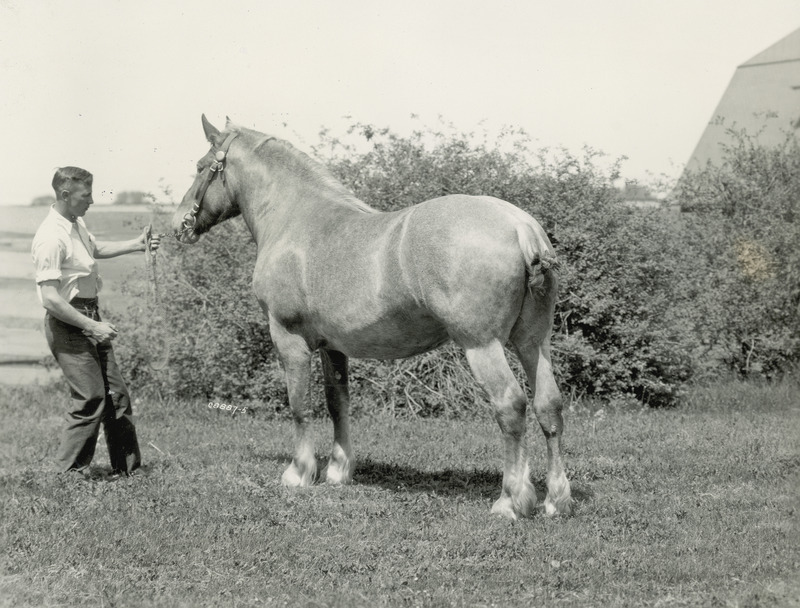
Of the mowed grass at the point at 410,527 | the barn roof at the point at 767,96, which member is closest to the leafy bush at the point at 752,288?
the barn roof at the point at 767,96

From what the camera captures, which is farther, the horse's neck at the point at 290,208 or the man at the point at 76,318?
the horse's neck at the point at 290,208

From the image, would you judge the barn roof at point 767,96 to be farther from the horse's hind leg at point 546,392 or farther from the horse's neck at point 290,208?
the horse's hind leg at point 546,392

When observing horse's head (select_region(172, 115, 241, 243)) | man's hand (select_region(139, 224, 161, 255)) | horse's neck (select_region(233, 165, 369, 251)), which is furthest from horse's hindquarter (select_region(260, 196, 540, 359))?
man's hand (select_region(139, 224, 161, 255))

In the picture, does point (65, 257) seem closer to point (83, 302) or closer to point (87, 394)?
point (83, 302)

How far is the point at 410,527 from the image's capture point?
5656 mm

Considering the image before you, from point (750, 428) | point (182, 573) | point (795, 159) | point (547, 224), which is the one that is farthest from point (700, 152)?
point (182, 573)

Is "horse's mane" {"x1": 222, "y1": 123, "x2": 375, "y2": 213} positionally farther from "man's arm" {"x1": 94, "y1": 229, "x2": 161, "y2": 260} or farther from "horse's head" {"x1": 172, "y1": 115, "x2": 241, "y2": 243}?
"man's arm" {"x1": 94, "y1": 229, "x2": 161, "y2": 260}

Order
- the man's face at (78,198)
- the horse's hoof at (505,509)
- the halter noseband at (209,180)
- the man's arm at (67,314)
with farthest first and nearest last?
the halter noseband at (209,180) → the man's face at (78,198) → the man's arm at (67,314) → the horse's hoof at (505,509)

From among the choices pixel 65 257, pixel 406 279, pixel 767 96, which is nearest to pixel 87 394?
pixel 65 257

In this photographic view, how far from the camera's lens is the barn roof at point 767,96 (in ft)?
49.2

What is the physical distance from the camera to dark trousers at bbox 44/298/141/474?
6.66 m

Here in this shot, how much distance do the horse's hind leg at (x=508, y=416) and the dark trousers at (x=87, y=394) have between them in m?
3.04

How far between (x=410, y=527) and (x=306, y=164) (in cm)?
322

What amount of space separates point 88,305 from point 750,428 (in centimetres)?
651
